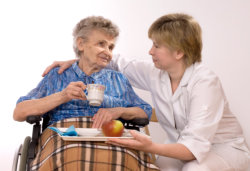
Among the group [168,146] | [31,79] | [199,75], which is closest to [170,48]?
[199,75]

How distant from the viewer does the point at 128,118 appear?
182 cm

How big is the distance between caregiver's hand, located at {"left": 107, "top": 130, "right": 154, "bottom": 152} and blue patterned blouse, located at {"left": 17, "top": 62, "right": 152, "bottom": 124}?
1.48 feet

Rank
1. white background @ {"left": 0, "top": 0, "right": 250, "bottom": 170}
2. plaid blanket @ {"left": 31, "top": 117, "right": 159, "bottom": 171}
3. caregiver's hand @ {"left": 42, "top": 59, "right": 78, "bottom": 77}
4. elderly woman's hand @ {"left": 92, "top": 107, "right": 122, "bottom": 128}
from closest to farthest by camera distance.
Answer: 1. plaid blanket @ {"left": 31, "top": 117, "right": 159, "bottom": 171}
2. elderly woman's hand @ {"left": 92, "top": 107, "right": 122, "bottom": 128}
3. caregiver's hand @ {"left": 42, "top": 59, "right": 78, "bottom": 77}
4. white background @ {"left": 0, "top": 0, "right": 250, "bottom": 170}

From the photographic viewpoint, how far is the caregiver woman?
1.55 metres

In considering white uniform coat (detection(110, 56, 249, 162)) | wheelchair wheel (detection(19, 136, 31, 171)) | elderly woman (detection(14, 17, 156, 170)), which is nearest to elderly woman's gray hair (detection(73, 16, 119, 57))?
elderly woman (detection(14, 17, 156, 170))

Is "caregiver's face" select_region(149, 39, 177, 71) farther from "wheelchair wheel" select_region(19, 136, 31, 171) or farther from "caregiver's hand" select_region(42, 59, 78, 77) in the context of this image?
"wheelchair wheel" select_region(19, 136, 31, 171)

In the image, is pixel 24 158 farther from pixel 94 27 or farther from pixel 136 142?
pixel 94 27

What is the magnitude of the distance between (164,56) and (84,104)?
1.69 feet

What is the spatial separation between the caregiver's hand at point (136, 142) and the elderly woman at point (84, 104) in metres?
0.04

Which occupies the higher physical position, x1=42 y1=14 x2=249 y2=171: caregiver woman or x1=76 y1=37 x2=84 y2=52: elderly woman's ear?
x1=76 y1=37 x2=84 y2=52: elderly woman's ear

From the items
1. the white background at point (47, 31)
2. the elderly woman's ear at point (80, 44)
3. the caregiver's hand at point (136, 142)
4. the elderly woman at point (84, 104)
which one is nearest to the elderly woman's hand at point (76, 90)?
the elderly woman at point (84, 104)

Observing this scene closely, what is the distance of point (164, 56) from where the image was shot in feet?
5.90

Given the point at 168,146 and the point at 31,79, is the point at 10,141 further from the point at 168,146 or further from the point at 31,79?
the point at 168,146

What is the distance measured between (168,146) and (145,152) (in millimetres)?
137
